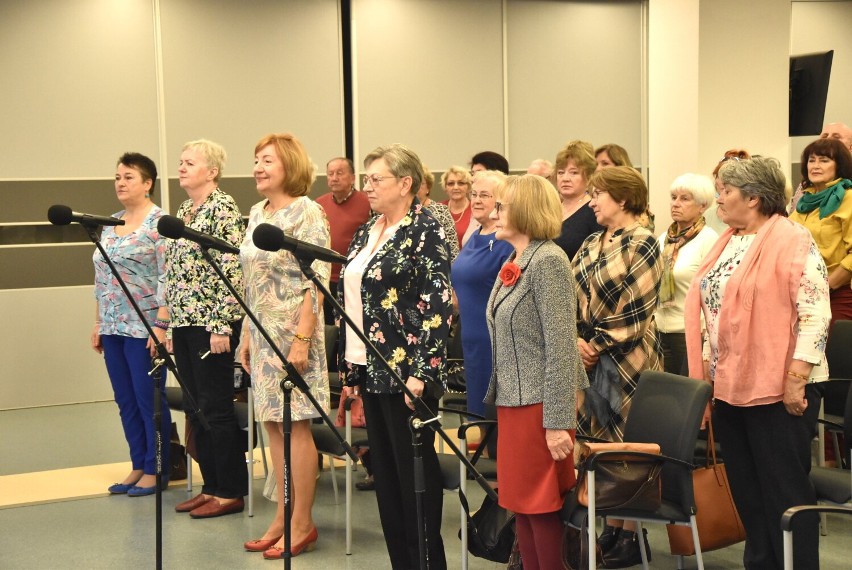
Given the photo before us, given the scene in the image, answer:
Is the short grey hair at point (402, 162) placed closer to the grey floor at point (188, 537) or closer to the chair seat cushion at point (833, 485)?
the grey floor at point (188, 537)

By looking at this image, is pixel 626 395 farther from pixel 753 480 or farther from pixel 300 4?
pixel 300 4

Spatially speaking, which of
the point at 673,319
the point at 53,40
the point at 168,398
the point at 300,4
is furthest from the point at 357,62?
the point at 673,319

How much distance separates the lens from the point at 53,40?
7.88 metres

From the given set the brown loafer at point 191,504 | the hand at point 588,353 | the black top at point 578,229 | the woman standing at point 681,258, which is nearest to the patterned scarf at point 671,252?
the woman standing at point 681,258

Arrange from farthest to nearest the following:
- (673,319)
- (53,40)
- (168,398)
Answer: (53,40) → (168,398) → (673,319)

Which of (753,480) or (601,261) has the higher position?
(601,261)

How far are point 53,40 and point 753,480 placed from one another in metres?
6.28

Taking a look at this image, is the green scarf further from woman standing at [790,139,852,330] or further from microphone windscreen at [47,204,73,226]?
microphone windscreen at [47,204,73,226]

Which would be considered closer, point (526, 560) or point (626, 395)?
point (526, 560)

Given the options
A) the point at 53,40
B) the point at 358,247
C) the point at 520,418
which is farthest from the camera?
the point at 53,40

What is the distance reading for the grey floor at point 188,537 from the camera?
4363 mm

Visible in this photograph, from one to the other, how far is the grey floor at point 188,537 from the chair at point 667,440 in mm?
796

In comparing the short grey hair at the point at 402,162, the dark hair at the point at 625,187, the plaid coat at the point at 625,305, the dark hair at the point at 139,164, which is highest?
the dark hair at the point at 139,164

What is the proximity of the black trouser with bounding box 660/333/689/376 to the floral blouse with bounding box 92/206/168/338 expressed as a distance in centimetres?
249
